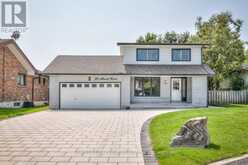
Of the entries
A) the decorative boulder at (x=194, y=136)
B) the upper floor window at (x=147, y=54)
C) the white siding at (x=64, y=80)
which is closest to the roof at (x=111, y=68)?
the white siding at (x=64, y=80)

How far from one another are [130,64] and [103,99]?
4.15 m

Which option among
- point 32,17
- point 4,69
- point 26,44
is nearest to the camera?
point 32,17

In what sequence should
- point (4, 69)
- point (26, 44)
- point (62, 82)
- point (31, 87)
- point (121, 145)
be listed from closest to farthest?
point (121, 145) → point (62, 82) → point (4, 69) → point (31, 87) → point (26, 44)

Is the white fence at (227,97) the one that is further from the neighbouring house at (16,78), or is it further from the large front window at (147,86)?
the neighbouring house at (16,78)

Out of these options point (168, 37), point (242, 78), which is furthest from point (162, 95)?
point (168, 37)

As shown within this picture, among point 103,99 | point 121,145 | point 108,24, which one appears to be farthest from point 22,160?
point 108,24

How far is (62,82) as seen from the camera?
786 inches

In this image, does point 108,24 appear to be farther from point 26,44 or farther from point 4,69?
point 26,44

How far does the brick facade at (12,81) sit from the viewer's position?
2109cm

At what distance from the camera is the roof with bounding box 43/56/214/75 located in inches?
784

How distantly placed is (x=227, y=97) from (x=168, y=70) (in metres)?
7.05

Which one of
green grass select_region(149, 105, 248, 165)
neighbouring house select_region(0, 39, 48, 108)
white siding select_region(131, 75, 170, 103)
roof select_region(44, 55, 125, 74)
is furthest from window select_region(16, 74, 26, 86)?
green grass select_region(149, 105, 248, 165)

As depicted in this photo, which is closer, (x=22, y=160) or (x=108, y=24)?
(x=22, y=160)

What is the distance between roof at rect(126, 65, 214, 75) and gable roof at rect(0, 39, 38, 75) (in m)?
10.3
